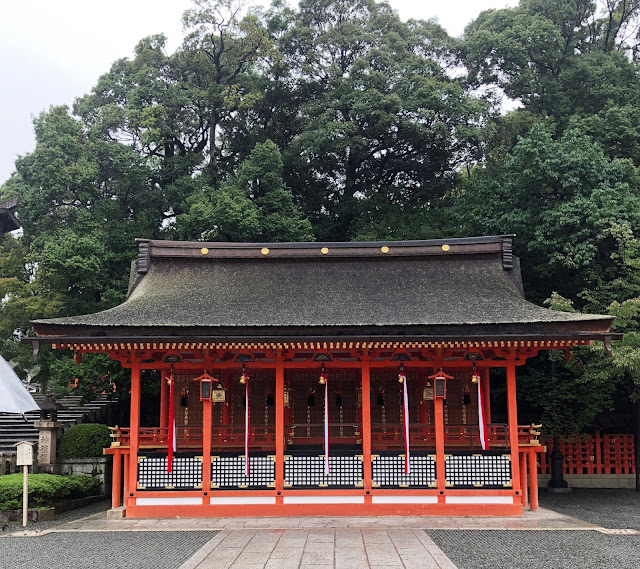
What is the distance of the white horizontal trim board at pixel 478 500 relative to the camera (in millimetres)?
13867

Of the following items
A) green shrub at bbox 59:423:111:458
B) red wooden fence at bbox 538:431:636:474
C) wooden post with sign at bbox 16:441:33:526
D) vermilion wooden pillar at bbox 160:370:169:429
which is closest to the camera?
wooden post with sign at bbox 16:441:33:526

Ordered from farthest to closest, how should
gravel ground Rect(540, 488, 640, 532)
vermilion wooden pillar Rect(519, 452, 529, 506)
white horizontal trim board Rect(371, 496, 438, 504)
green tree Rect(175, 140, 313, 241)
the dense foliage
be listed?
1. green tree Rect(175, 140, 313, 241)
2. the dense foliage
3. gravel ground Rect(540, 488, 640, 532)
4. vermilion wooden pillar Rect(519, 452, 529, 506)
5. white horizontal trim board Rect(371, 496, 438, 504)

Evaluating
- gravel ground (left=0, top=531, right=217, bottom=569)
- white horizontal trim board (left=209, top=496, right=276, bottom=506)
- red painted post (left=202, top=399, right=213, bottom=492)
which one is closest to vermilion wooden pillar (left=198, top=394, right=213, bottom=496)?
red painted post (left=202, top=399, right=213, bottom=492)

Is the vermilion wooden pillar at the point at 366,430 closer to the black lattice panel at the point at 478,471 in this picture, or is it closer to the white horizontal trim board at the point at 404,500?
the white horizontal trim board at the point at 404,500

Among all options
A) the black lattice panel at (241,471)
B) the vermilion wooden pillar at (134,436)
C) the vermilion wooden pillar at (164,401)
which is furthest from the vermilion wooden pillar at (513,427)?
the vermilion wooden pillar at (164,401)

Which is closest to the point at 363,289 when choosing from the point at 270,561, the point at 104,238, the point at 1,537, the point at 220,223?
the point at 270,561

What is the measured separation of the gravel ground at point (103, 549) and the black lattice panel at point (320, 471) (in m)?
2.51

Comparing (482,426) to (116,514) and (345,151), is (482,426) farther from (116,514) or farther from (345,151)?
(345,151)

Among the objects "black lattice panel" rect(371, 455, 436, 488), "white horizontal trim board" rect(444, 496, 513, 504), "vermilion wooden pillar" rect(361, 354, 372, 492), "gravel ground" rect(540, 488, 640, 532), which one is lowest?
"gravel ground" rect(540, 488, 640, 532)

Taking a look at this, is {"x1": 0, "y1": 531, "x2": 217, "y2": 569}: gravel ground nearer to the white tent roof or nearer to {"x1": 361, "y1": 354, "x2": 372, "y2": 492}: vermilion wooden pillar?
{"x1": 361, "y1": 354, "x2": 372, "y2": 492}: vermilion wooden pillar

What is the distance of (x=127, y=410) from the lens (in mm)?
26703

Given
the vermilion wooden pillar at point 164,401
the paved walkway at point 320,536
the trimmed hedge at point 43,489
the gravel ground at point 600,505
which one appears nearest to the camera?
the paved walkway at point 320,536

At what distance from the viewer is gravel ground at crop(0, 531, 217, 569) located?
9.94 meters

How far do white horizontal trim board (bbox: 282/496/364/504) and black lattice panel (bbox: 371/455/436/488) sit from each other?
1.91ft
